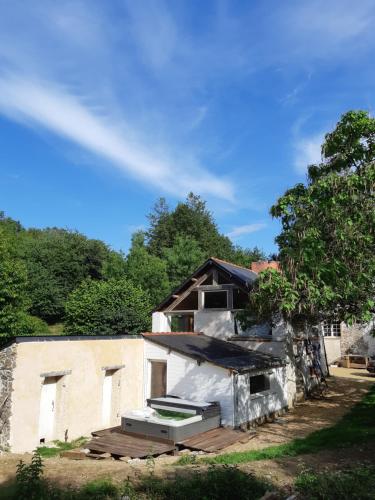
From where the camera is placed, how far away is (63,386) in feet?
48.3

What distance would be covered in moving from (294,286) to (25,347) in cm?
893

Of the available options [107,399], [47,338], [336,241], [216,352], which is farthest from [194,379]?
[336,241]

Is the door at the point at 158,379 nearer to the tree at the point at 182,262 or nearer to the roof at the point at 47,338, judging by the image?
the roof at the point at 47,338

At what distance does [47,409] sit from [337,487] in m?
10.7

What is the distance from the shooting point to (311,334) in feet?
83.7

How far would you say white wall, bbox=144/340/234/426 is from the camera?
53.5ft

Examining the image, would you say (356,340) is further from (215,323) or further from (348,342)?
(215,323)

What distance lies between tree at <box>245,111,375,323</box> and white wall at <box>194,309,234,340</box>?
823cm

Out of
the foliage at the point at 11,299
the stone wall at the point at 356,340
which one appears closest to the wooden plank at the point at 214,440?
the foliage at the point at 11,299

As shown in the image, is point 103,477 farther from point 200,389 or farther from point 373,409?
point 373,409

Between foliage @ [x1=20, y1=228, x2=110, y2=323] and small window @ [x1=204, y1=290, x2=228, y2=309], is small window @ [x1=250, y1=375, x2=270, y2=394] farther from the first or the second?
foliage @ [x1=20, y1=228, x2=110, y2=323]

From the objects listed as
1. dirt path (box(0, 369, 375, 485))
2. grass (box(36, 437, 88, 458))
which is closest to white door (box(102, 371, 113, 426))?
grass (box(36, 437, 88, 458))

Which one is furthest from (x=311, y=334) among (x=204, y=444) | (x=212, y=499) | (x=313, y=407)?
(x=212, y=499)

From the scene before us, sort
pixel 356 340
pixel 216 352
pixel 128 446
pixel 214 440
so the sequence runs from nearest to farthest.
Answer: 1. pixel 128 446
2. pixel 214 440
3. pixel 216 352
4. pixel 356 340
